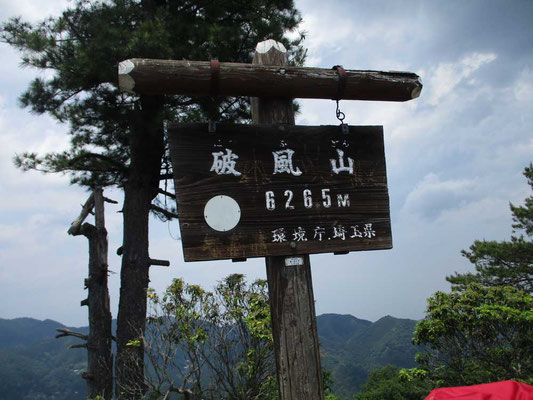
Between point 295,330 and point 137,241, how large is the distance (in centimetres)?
564

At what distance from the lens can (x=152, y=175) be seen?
8008mm

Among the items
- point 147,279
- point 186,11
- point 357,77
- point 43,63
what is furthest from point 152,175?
point 357,77

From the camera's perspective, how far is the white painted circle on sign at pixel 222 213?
226 centimetres

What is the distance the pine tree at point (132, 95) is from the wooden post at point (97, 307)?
814 mm

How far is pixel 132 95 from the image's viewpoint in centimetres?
809

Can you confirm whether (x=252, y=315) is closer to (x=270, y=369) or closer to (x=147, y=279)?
(x=270, y=369)

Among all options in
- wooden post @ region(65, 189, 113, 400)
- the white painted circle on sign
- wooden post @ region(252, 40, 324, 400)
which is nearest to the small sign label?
wooden post @ region(252, 40, 324, 400)

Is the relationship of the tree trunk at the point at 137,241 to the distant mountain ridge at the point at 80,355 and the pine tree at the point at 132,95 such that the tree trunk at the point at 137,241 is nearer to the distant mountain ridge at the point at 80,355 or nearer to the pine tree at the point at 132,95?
the pine tree at the point at 132,95

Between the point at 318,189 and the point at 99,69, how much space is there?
221 inches

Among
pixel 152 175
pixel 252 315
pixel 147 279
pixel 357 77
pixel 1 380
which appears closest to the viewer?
pixel 357 77

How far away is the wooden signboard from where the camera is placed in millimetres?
2262

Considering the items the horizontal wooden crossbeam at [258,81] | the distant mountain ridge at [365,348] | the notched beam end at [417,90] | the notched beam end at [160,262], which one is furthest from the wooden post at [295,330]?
the distant mountain ridge at [365,348]

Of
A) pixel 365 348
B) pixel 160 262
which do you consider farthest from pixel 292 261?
pixel 365 348

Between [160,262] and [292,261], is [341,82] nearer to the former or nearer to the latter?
[292,261]
